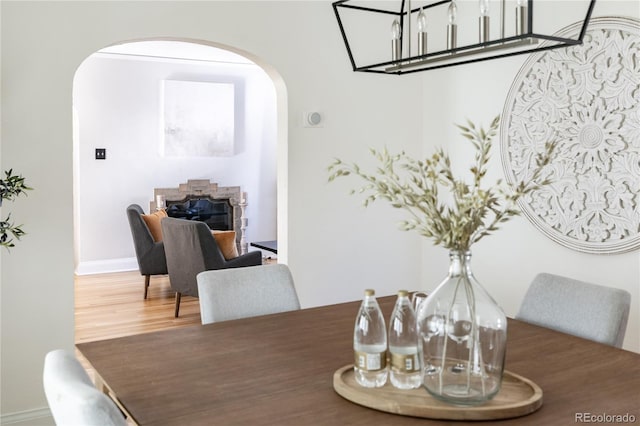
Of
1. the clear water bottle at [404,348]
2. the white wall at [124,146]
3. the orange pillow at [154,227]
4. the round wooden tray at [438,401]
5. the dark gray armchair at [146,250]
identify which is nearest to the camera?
the round wooden tray at [438,401]

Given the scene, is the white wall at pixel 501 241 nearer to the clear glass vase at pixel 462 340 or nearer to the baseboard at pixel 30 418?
the clear glass vase at pixel 462 340

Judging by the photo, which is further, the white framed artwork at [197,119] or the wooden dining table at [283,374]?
the white framed artwork at [197,119]

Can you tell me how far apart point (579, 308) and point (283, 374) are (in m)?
1.18

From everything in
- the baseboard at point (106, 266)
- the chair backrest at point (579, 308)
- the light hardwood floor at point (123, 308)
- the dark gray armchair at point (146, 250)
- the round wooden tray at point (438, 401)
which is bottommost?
the light hardwood floor at point (123, 308)

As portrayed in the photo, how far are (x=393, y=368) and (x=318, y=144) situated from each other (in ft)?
8.31

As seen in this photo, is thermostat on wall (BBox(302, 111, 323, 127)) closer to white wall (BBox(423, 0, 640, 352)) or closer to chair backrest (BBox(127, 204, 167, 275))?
white wall (BBox(423, 0, 640, 352))

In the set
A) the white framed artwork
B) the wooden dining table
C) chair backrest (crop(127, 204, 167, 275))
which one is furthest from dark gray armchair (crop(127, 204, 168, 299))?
the wooden dining table

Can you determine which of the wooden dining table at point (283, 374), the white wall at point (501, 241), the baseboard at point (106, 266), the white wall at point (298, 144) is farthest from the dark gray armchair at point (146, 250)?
the wooden dining table at point (283, 374)

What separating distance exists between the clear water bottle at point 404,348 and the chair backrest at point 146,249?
5005 millimetres

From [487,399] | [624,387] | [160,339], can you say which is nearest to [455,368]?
[487,399]

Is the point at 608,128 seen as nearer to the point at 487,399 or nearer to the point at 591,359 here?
the point at 591,359

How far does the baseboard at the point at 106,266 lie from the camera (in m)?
7.73

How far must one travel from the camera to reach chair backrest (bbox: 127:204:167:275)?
6430mm

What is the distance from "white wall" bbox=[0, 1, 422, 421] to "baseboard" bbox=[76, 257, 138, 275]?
4.40 m
